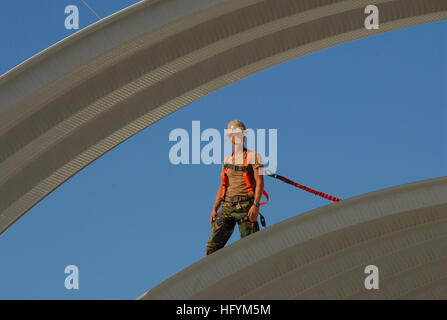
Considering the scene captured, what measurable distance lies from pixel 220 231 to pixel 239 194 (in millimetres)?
708

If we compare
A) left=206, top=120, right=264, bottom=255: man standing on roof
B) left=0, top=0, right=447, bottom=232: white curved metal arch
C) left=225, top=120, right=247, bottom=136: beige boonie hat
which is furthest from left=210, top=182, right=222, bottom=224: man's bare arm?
left=0, top=0, right=447, bottom=232: white curved metal arch

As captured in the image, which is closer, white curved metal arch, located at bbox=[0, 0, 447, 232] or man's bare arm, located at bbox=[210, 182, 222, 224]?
white curved metal arch, located at bbox=[0, 0, 447, 232]

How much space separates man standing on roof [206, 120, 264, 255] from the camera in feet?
31.1

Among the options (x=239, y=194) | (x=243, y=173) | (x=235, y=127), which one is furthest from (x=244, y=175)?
(x=235, y=127)

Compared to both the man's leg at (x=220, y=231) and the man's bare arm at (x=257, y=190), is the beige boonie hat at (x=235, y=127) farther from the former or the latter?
the man's leg at (x=220, y=231)

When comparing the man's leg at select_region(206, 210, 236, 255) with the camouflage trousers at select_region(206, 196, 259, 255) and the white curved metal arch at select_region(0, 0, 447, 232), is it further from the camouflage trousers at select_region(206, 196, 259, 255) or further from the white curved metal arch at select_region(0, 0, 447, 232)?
the white curved metal arch at select_region(0, 0, 447, 232)

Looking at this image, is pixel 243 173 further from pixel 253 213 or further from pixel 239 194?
pixel 253 213

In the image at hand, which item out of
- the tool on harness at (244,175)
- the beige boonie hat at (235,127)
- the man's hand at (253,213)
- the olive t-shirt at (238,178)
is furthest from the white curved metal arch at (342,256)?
the beige boonie hat at (235,127)

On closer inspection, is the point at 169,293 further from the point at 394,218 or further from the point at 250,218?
the point at 394,218

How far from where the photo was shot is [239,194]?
962 centimetres

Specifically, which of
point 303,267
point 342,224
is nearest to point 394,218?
point 342,224

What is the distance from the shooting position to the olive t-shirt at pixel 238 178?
9.52m
